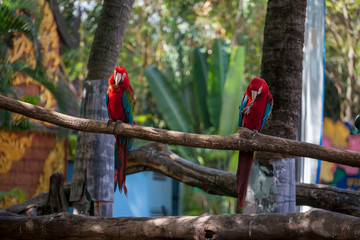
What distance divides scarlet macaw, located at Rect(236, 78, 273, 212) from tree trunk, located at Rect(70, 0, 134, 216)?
3.95 feet

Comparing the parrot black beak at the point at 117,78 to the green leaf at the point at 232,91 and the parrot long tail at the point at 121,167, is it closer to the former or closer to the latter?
the parrot long tail at the point at 121,167

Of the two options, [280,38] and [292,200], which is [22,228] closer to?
[292,200]

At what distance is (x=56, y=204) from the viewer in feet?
12.8

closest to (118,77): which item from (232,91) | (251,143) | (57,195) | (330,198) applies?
(251,143)

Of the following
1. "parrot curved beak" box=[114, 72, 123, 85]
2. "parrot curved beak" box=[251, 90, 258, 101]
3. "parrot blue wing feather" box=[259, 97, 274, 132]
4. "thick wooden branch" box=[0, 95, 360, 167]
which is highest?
"parrot curved beak" box=[114, 72, 123, 85]

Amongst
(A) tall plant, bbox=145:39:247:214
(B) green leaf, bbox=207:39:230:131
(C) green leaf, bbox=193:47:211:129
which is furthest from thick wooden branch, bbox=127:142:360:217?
(C) green leaf, bbox=193:47:211:129

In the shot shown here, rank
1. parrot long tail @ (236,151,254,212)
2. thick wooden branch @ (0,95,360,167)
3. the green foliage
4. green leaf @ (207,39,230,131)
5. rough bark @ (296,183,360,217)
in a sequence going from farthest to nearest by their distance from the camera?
green leaf @ (207,39,230,131) → the green foliage → rough bark @ (296,183,360,217) → parrot long tail @ (236,151,254,212) → thick wooden branch @ (0,95,360,167)

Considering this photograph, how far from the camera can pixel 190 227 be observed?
2605 millimetres

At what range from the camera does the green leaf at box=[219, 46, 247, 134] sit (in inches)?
309

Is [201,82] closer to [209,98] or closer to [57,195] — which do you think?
[209,98]

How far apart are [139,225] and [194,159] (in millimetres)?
6078

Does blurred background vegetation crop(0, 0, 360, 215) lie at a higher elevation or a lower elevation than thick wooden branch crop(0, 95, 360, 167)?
higher

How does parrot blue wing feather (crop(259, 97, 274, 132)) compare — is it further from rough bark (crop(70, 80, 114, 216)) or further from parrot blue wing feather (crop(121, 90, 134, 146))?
rough bark (crop(70, 80, 114, 216))

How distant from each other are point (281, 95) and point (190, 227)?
1415 mm
